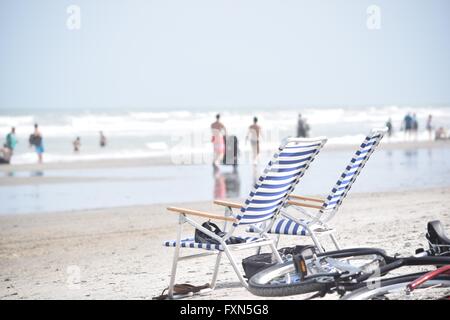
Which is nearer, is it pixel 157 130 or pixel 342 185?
pixel 342 185

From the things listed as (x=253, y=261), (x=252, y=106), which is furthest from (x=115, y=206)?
(x=252, y=106)

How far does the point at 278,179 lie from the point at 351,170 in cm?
99

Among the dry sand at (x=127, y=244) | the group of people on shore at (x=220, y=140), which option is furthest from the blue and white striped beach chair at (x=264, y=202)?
the group of people on shore at (x=220, y=140)

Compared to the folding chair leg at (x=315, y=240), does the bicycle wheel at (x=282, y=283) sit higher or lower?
higher

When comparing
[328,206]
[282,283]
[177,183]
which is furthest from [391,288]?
[177,183]

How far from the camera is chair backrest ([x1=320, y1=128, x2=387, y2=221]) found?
23.3 feet

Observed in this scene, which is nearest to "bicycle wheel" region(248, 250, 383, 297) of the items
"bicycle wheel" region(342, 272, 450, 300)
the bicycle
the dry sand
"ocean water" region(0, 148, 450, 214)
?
the bicycle

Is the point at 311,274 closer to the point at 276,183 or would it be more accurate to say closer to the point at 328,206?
the point at 276,183

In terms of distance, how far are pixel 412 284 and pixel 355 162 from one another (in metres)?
2.56

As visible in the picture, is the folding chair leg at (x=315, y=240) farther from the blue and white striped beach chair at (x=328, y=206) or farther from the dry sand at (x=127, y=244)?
the dry sand at (x=127, y=244)

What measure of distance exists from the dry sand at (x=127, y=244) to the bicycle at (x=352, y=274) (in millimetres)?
569

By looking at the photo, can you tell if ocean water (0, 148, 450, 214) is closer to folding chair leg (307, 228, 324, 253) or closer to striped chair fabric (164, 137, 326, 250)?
folding chair leg (307, 228, 324, 253)

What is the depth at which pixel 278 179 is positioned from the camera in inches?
253

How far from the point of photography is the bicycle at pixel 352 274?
4855 millimetres
